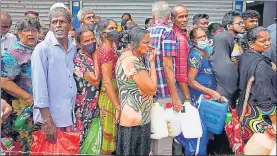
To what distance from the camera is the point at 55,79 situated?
3482 mm

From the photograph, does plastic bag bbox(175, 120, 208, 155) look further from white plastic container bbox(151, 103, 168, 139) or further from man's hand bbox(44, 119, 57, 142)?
man's hand bbox(44, 119, 57, 142)

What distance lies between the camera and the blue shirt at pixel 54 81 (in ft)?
11.1

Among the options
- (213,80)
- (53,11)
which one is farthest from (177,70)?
(53,11)

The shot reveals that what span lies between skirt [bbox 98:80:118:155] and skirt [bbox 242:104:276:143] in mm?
1239

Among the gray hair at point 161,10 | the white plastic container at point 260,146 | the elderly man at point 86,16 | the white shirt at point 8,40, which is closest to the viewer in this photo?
the white plastic container at point 260,146

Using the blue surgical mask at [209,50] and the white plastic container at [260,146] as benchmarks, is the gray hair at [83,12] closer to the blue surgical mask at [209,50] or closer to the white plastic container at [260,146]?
the blue surgical mask at [209,50]

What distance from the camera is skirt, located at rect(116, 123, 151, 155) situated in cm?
359

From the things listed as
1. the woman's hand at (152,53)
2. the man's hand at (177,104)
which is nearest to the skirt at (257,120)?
the man's hand at (177,104)

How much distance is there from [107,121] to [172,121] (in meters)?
0.59

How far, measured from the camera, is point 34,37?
12.5 ft

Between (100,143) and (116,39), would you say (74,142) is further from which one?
(116,39)

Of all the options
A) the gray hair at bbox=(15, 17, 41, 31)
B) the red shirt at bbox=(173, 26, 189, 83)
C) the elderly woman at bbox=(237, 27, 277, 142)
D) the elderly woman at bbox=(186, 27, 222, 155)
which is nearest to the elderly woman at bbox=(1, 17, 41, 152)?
the gray hair at bbox=(15, 17, 41, 31)

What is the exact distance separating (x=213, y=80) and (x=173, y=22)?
2.28 ft

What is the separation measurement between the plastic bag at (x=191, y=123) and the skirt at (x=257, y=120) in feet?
1.44
